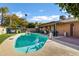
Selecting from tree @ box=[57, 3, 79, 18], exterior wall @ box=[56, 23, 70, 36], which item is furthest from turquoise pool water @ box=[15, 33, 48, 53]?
tree @ box=[57, 3, 79, 18]

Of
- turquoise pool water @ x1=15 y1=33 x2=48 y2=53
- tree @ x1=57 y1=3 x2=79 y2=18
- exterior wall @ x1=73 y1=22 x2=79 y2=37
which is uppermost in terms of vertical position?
tree @ x1=57 y1=3 x2=79 y2=18

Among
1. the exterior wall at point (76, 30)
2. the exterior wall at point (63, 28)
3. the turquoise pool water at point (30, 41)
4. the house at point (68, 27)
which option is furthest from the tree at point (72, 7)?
the exterior wall at point (63, 28)

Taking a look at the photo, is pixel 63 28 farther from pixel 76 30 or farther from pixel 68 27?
pixel 76 30

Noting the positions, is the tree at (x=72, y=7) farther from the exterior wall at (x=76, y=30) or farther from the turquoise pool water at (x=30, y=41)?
the exterior wall at (x=76, y=30)

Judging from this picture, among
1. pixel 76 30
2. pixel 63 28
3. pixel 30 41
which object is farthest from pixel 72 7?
pixel 63 28

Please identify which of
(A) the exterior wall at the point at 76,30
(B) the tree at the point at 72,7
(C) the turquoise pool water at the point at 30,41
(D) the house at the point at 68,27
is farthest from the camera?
(D) the house at the point at 68,27

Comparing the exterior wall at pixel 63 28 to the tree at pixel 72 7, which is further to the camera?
the exterior wall at pixel 63 28

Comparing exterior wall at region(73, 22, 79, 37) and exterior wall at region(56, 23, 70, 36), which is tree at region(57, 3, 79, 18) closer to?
exterior wall at region(73, 22, 79, 37)

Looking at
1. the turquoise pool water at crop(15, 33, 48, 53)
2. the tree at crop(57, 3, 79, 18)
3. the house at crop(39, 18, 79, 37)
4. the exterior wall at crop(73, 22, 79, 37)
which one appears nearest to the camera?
the tree at crop(57, 3, 79, 18)

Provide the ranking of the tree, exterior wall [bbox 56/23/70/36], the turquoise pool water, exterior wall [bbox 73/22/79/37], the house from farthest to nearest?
exterior wall [bbox 56/23/70/36]
the house
exterior wall [bbox 73/22/79/37]
the turquoise pool water
the tree

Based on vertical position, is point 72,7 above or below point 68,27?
above

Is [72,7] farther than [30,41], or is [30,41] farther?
[30,41]

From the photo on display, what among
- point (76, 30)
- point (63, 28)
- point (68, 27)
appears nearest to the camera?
point (76, 30)

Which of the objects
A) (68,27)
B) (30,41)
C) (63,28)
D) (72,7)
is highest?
(72,7)
